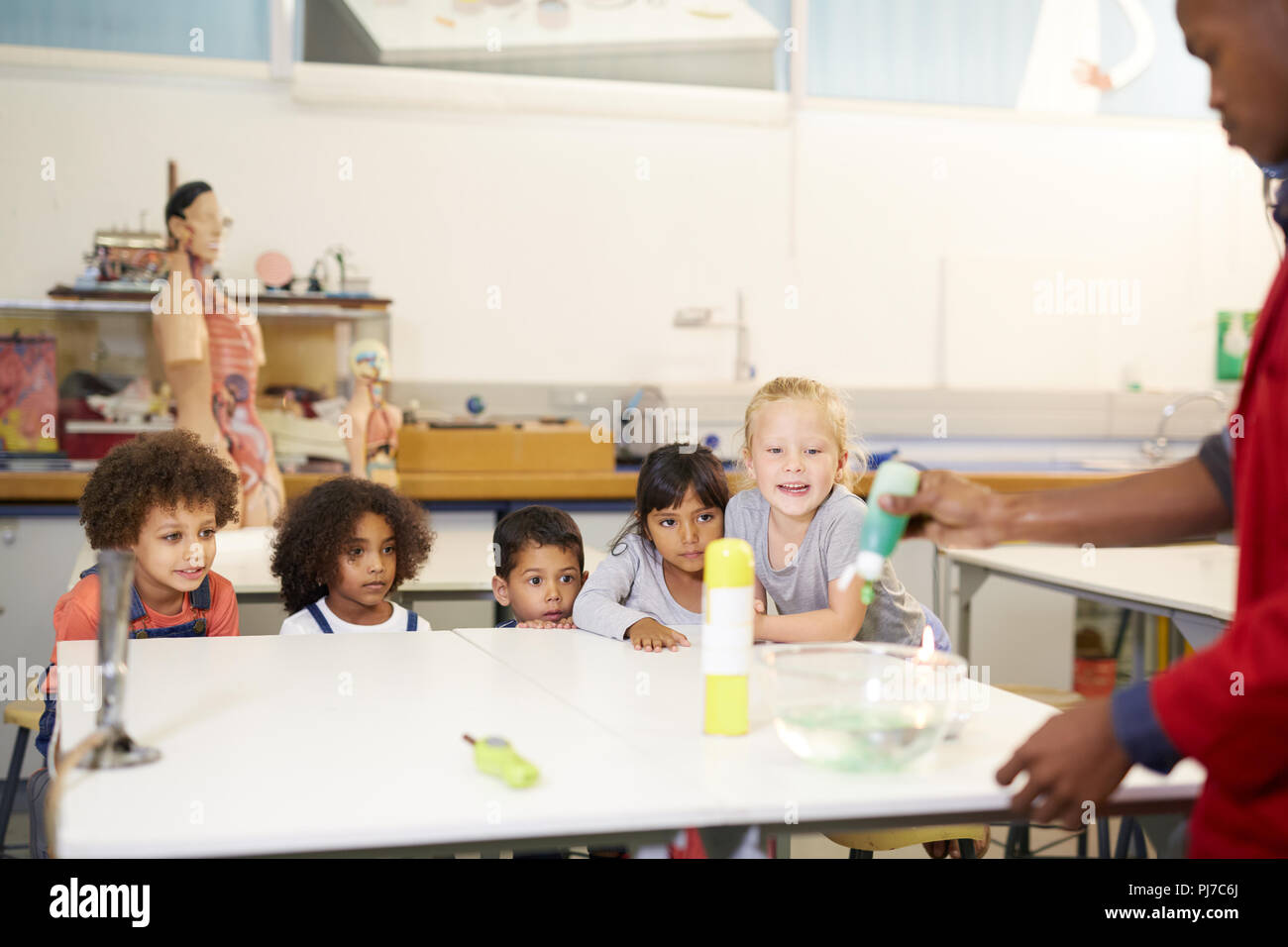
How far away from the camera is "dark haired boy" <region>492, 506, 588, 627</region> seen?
241 cm

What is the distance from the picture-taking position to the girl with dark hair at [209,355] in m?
3.32

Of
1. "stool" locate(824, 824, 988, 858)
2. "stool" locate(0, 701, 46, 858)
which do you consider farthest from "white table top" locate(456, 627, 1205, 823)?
"stool" locate(0, 701, 46, 858)

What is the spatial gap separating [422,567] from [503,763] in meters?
1.62

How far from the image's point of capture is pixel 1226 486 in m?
1.14

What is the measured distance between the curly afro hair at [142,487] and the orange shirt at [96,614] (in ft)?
0.46

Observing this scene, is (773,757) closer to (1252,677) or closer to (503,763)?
(503,763)

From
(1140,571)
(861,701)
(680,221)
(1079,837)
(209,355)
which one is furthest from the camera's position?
(680,221)

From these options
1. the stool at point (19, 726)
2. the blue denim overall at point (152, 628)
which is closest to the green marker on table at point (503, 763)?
the blue denim overall at point (152, 628)

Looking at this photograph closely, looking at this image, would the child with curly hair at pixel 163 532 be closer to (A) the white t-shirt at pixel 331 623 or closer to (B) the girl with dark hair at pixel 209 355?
(A) the white t-shirt at pixel 331 623

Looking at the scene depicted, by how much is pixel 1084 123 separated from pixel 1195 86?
1.78ft

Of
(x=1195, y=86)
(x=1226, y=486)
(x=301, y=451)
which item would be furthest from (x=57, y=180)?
(x=1195, y=86)

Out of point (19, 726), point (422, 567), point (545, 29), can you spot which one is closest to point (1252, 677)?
point (422, 567)

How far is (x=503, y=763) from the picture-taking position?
113cm

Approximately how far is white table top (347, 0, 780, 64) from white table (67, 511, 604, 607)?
208 centimetres
